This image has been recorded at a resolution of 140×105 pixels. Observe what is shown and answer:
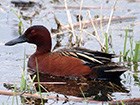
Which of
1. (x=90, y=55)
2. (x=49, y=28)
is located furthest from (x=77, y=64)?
(x=49, y=28)

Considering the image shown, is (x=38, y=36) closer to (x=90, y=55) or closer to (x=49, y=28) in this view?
(x=90, y=55)

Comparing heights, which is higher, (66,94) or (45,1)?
(45,1)

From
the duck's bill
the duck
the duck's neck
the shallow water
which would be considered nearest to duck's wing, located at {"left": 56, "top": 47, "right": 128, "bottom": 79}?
the duck

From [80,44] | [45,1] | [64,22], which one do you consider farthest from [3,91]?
[45,1]

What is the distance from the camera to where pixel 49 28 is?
12.4 metres

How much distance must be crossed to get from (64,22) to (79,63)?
2.49 meters

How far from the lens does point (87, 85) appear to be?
9.98 m

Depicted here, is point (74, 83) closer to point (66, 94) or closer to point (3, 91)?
point (66, 94)

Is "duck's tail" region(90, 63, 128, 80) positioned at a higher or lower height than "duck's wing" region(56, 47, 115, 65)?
lower

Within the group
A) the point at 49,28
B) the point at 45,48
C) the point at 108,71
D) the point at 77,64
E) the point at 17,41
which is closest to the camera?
the point at 108,71

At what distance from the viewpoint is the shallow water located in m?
9.83

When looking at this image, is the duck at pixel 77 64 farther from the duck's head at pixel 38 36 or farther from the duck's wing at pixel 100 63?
the duck's head at pixel 38 36

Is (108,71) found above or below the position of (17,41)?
below

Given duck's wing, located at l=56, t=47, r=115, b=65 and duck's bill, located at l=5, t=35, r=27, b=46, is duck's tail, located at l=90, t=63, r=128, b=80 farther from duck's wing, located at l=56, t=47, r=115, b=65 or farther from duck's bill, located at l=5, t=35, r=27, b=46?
duck's bill, located at l=5, t=35, r=27, b=46
